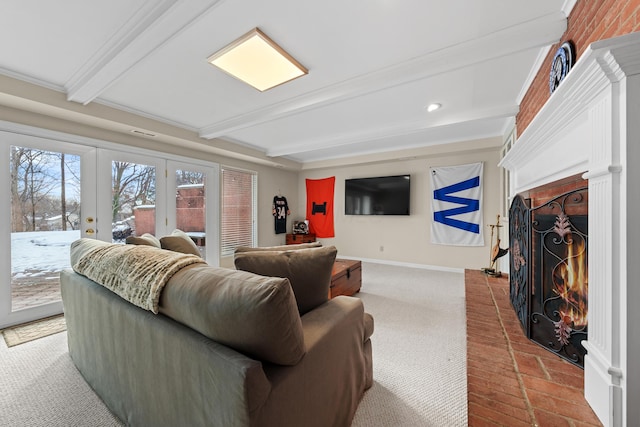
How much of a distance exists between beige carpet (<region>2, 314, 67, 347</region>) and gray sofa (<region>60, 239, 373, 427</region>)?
138 centimetres

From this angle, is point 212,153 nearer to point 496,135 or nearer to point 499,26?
point 499,26

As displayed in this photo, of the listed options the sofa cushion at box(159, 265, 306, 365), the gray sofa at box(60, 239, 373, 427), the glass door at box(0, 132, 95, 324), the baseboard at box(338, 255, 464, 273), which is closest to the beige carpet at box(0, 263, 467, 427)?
the gray sofa at box(60, 239, 373, 427)

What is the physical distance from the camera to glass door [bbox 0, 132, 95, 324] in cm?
241

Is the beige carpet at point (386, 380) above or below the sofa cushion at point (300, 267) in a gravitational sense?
below

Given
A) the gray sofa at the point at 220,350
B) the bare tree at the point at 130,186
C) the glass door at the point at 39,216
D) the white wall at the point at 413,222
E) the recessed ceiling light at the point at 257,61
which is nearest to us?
the gray sofa at the point at 220,350

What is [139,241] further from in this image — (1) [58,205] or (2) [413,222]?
(2) [413,222]

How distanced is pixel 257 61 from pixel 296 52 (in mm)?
321

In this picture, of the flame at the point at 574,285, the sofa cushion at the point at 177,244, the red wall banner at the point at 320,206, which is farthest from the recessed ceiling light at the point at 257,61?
the red wall banner at the point at 320,206

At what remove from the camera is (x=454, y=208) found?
4395 millimetres

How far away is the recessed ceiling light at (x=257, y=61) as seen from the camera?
171 cm

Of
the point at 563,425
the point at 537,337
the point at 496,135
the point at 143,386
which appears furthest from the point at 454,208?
the point at 143,386

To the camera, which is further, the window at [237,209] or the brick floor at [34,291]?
the window at [237,209]

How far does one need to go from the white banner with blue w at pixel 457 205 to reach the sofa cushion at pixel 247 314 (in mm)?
4291

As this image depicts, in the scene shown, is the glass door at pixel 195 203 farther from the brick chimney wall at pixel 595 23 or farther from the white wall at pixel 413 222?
the brick chimney wall at pixel 595 23
